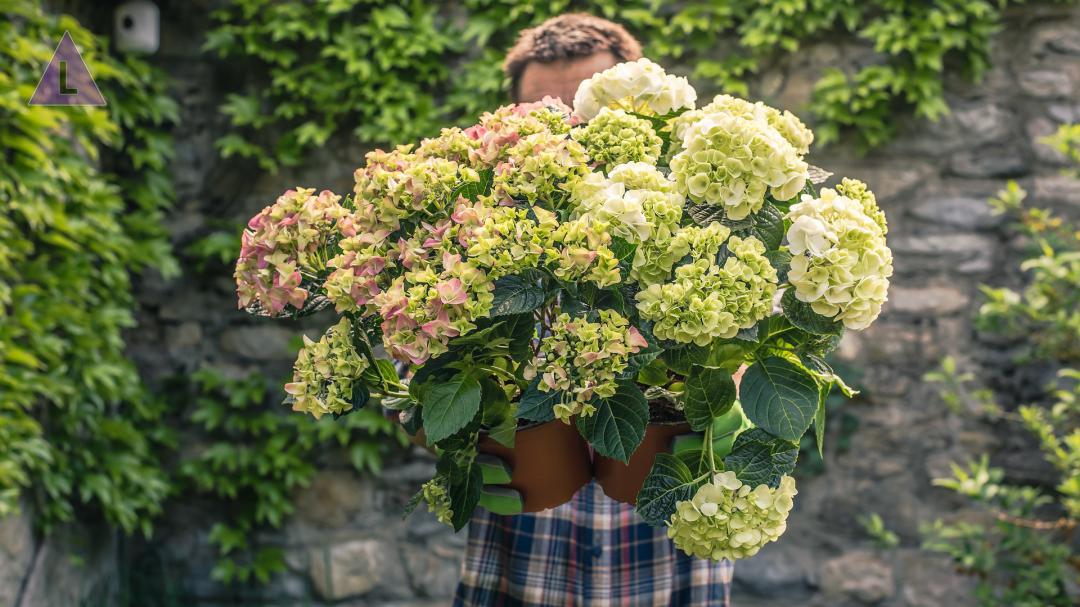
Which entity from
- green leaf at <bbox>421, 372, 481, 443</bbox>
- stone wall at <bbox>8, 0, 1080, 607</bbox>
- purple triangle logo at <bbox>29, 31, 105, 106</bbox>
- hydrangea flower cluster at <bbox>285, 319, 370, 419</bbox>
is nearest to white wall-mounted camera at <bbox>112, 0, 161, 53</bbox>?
purple triangle logo at <bbox>29, 31, 105, 106</bbox>

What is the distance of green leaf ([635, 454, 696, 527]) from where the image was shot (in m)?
1.05

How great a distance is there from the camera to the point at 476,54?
3.33 meters

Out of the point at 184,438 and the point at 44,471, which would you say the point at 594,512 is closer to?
the point at 44,471

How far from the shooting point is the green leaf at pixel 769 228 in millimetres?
1017

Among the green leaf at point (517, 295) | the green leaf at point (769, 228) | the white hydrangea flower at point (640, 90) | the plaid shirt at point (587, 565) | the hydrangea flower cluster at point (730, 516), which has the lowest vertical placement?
the plaid shirt at point (587, 565)

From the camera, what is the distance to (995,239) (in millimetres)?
3197

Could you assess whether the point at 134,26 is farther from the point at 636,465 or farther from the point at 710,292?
the point at 710,292

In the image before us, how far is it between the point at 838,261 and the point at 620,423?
0.93ft

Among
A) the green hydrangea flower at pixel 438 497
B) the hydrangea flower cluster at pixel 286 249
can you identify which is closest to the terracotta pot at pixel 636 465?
the green hydrangea flower at pixel 438 497

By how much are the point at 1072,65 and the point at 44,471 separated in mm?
3465

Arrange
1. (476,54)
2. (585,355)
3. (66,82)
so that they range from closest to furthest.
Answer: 1. (585,355)
2. (66,82)
3. (476,54)

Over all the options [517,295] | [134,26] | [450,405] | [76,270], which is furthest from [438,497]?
[134,26]

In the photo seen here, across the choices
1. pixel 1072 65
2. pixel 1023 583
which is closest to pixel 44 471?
pixel 1023 583

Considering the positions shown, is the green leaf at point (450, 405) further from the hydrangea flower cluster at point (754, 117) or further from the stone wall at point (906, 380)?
the stone wall at point (906, 380)
